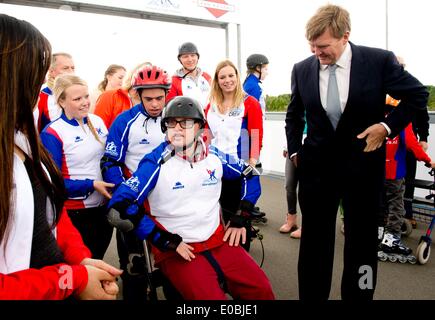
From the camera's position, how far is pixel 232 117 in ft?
9.57

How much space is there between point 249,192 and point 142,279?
67 cm

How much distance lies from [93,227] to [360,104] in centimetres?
159

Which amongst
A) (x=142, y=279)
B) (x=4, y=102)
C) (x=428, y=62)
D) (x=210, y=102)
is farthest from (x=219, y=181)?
(x=428, y=62)

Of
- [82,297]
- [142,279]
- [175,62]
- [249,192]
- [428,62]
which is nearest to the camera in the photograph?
[82,297]

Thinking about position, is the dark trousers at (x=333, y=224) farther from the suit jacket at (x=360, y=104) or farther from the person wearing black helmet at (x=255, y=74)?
the person wearing black helmet at (x=255, y=74)

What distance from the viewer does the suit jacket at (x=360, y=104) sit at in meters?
1.75

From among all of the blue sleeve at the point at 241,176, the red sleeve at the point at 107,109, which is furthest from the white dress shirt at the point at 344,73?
the red sleeve at the point at 107,109

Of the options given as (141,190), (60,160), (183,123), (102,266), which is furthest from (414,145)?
(102,266)

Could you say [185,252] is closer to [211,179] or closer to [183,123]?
[211,179]

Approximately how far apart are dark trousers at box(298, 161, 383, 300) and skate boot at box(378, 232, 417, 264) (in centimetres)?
125

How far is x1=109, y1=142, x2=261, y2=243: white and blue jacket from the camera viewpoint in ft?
5.35

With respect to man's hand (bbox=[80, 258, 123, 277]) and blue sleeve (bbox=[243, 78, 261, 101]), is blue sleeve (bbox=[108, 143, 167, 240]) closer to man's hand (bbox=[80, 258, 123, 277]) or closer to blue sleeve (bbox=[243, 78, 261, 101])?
man's hand (bbox=[80, 258, 123, 277])

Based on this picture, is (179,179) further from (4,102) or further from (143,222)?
(4,102)

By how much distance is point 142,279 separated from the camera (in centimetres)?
172
